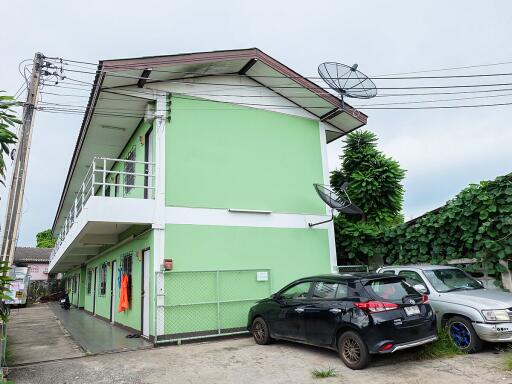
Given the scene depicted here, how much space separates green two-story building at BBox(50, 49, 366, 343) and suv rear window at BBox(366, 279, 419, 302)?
4.29 metres

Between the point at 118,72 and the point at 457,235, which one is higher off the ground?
the point at 118,72

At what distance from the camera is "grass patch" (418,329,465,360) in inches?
271

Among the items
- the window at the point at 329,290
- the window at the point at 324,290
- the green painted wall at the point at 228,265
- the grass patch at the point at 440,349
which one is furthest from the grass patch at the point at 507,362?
the green painted wall at the point at 228,265

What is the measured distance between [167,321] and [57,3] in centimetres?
724

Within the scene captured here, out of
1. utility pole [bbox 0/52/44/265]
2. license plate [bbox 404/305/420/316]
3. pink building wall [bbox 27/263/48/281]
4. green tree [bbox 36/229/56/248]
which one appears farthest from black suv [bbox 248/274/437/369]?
green tree [bbox 36/229/56/248]

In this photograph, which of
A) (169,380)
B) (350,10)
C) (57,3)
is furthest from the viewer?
(350,10)

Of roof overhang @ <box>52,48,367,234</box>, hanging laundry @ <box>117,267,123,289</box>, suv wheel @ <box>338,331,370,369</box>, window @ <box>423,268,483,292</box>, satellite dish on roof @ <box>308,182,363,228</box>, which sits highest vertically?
roof overhang @ <box>52,48,367,234</box>

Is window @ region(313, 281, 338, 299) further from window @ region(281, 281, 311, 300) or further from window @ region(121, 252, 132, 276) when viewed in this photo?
window @ region(121, 252, 132, 276)

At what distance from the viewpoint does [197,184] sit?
10.4 metres

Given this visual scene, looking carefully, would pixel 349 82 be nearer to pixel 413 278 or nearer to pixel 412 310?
pixel 413 278

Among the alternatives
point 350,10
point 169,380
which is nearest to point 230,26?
point 350,10

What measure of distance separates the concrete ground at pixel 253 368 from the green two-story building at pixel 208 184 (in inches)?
63.1

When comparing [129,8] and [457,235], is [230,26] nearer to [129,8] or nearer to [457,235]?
[129,8]

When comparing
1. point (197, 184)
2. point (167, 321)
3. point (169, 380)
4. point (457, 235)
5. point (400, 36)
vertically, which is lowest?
point (169, 380)
